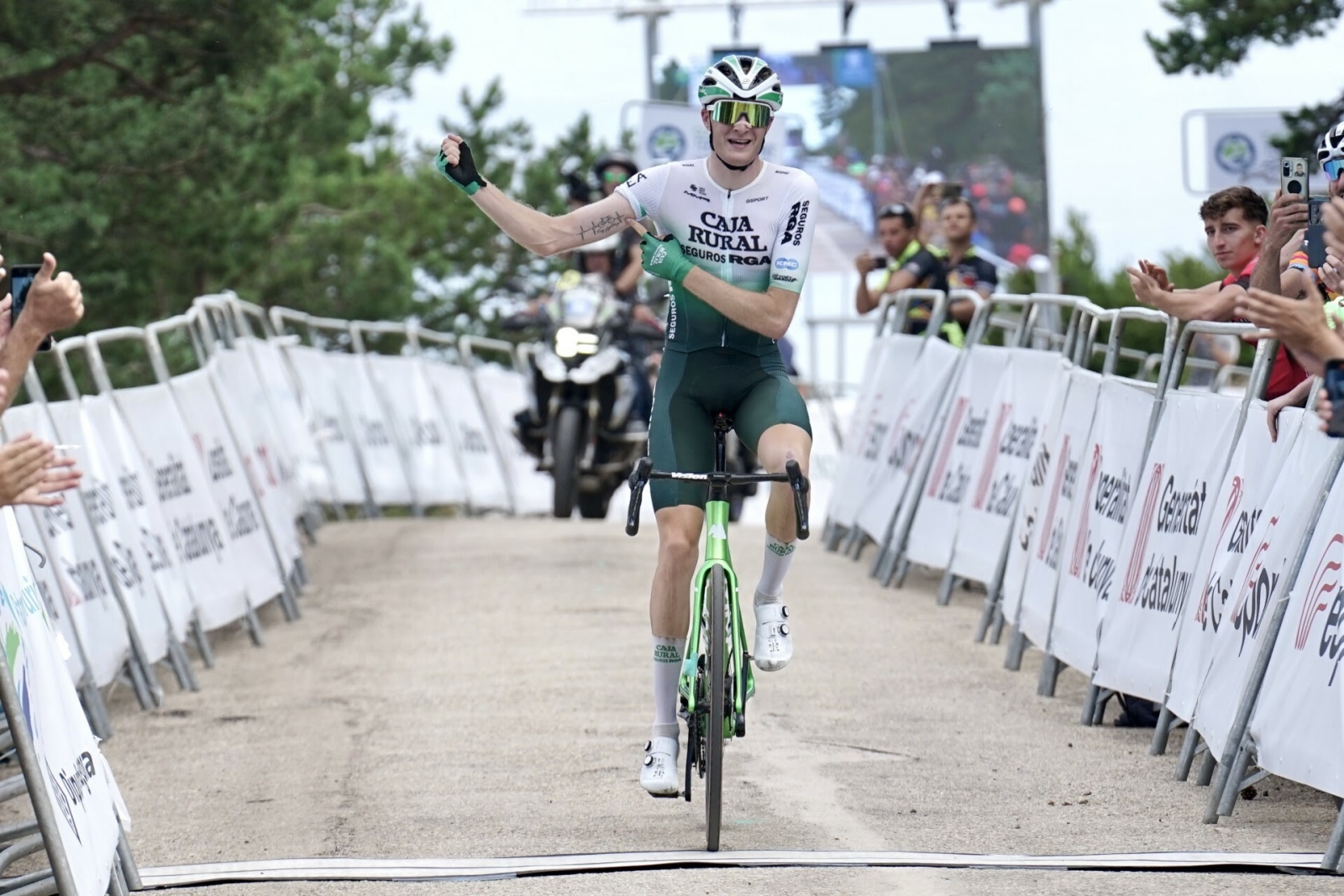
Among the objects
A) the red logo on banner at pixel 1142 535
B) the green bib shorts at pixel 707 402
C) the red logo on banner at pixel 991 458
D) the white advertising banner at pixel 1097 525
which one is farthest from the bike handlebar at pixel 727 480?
the red logo on banner at pixel 991 458

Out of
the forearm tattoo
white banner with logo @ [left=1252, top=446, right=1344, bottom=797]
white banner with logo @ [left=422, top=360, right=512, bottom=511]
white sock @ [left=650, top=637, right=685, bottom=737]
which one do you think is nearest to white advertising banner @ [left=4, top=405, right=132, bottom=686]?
the forearm tattoo

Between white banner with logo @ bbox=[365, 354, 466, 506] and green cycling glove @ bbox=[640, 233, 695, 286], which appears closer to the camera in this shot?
green cycling glove @ bbox=[640, 233, 695, 286]

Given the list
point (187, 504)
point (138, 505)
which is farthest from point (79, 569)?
point (187, 504)

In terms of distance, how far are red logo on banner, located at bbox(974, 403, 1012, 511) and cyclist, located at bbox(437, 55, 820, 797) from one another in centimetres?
509

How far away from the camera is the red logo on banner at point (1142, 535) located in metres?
9.61

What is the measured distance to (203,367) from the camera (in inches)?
569

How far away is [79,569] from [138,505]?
1.38 m

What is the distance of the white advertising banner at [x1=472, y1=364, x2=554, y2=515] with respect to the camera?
82.6ft

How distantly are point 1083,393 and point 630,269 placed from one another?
28.5 ft

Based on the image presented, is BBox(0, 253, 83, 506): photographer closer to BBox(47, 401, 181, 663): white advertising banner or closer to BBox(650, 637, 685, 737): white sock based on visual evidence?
BBox(650, 637, 685, 737): white sock

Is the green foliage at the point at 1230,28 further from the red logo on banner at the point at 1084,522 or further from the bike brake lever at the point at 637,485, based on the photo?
the bike brake lever at the point at 637,485

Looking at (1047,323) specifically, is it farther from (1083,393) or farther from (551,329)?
(1083,393)

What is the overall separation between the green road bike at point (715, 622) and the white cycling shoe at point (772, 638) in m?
0.22

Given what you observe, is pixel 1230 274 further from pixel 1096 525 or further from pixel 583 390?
pixel 583 390
